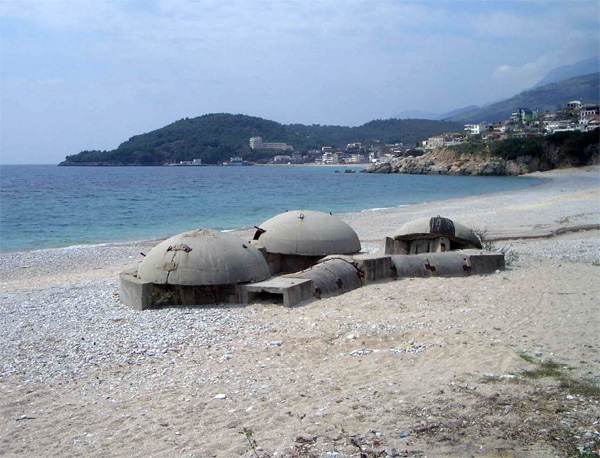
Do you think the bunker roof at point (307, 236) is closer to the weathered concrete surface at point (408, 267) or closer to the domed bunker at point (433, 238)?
the weathered concrete surface at point (408, 267)

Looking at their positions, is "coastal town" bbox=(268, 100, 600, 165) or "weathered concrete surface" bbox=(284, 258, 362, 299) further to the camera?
"coastal town" bbox=(268, 100, 600, 165)

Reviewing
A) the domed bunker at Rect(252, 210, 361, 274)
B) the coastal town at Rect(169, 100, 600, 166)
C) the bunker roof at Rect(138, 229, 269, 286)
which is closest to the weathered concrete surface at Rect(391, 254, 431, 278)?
the domed bunker at Rect(252, 210, 361, 274)

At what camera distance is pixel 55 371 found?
7.28 m

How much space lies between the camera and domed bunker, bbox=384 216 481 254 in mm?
14375

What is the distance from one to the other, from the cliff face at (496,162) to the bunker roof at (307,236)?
75.7m

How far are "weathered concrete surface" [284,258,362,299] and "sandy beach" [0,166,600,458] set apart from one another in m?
0.43

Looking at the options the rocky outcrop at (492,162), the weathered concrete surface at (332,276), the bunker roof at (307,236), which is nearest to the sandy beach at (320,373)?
the weathered concrete surface at (332,276)

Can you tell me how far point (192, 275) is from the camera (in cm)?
1034

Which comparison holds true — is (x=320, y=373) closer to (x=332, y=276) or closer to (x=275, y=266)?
(x=332, y=276)

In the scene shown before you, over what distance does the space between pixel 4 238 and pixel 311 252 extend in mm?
21542

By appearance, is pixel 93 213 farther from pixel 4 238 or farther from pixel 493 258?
pixel 493 258

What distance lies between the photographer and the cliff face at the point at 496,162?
3248 inches

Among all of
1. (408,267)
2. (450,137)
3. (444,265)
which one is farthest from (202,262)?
(450,137)

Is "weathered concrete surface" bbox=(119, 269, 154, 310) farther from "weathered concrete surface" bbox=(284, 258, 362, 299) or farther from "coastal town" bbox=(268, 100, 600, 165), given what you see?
"coastal town" bbox=(268, 100, 600, 165)
